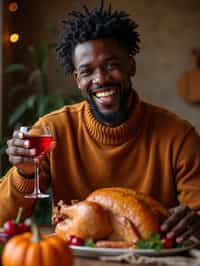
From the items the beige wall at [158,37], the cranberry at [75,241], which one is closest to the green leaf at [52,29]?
the beige wall at [158,37]

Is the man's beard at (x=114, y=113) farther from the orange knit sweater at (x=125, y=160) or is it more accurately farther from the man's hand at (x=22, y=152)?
the man's hand at (x=22, y=152)

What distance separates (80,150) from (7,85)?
2472 mm

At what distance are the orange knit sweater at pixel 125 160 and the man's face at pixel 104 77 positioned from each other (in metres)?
0.05

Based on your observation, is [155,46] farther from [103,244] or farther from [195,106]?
[103,244]

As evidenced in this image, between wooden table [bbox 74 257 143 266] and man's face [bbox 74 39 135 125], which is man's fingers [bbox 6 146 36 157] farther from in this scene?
wooden table [bbox 74 257 143 266]

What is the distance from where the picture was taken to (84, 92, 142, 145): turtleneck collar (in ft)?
8.16

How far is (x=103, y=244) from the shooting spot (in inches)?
71.9

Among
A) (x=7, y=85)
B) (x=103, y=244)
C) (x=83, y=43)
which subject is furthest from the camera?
(x=7, y=85)

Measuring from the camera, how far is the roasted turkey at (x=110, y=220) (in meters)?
1.85

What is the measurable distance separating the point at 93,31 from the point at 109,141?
1.39 ft

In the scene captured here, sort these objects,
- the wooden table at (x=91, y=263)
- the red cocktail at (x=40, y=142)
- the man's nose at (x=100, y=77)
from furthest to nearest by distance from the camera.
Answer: the man's nose at (x=100, y=77) → the red cocktail at (x=40, y=142) → the wooden table at (x=91, y=263)

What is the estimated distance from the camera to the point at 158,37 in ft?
17.0

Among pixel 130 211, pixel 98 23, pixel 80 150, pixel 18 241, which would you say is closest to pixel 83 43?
pixel 98 23

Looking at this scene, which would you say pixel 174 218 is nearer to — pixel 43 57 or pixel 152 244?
pixel 152 244
